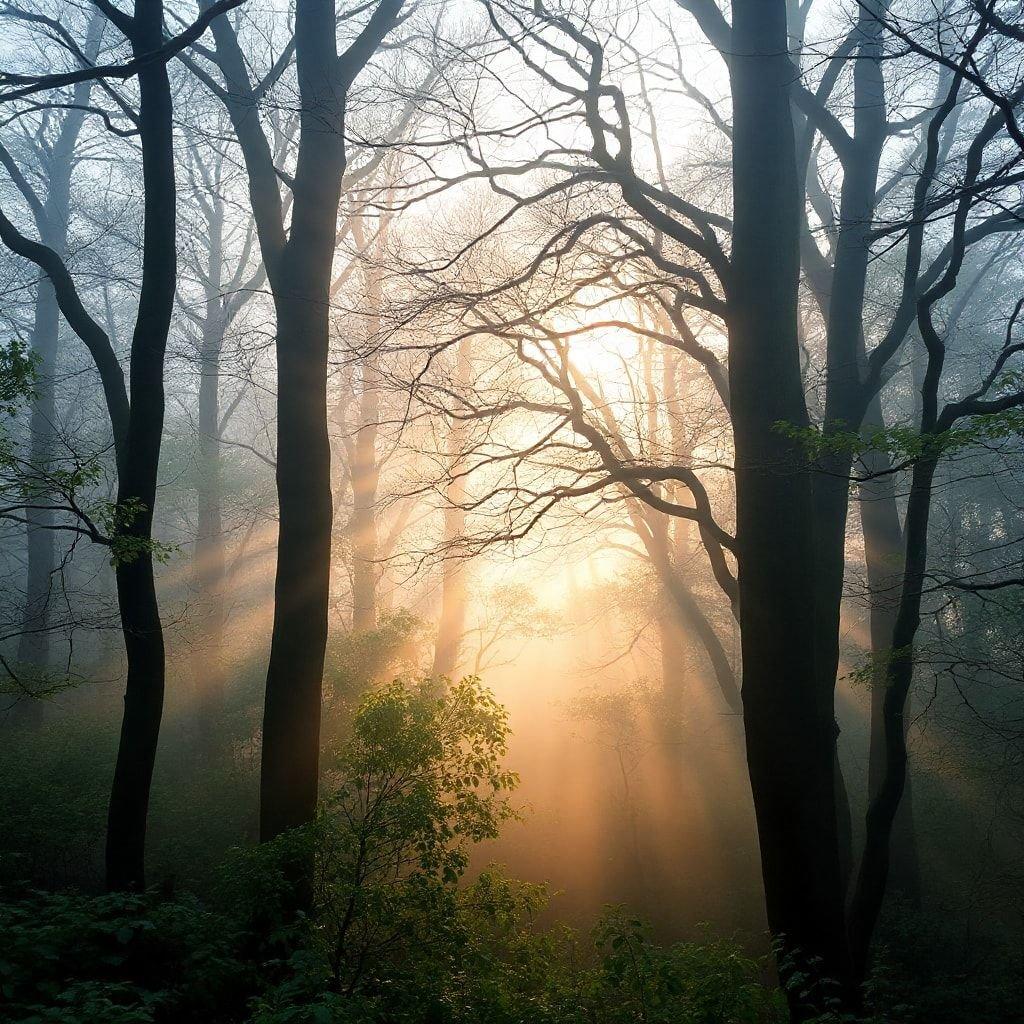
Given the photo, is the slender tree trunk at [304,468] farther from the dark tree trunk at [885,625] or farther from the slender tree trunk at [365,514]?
the slender tree trunk at [365,514]

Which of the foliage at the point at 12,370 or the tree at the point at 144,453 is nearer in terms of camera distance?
the foliage at the point at 12,370

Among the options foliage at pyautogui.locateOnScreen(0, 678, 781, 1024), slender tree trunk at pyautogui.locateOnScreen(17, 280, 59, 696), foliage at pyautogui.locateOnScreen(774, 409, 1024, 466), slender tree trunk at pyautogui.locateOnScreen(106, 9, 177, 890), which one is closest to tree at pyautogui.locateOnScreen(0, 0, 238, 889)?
slender tree trunk at pyautogui.locateOnScreen(106, 9, 177, 890)

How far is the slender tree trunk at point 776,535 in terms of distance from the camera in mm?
5305

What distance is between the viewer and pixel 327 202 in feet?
24.6

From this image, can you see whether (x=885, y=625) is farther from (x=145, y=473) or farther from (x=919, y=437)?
(x=145, y=473)

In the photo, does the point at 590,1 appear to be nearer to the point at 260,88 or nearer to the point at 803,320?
the point at 260,88

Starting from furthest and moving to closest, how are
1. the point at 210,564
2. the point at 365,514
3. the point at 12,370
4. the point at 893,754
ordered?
the point at 365,514 < the point at 210,564 < the point at 893,754 < the point at 12,370

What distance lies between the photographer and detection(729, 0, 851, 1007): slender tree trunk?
5305mm

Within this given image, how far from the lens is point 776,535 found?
18.6 feet

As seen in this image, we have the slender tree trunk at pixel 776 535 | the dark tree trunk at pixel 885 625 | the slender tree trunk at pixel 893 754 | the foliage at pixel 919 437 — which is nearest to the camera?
the foliage at pixel 919 437

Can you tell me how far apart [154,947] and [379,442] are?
60.6 ft

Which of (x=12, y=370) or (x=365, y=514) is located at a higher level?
(x=365, y=514)

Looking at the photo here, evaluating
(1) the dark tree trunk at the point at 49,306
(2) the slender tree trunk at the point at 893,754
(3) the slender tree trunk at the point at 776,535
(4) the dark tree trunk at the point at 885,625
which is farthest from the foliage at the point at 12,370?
(1) the dark tree trunk at the point at 49,306

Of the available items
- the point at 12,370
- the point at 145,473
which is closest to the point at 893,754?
the point at 145,473
